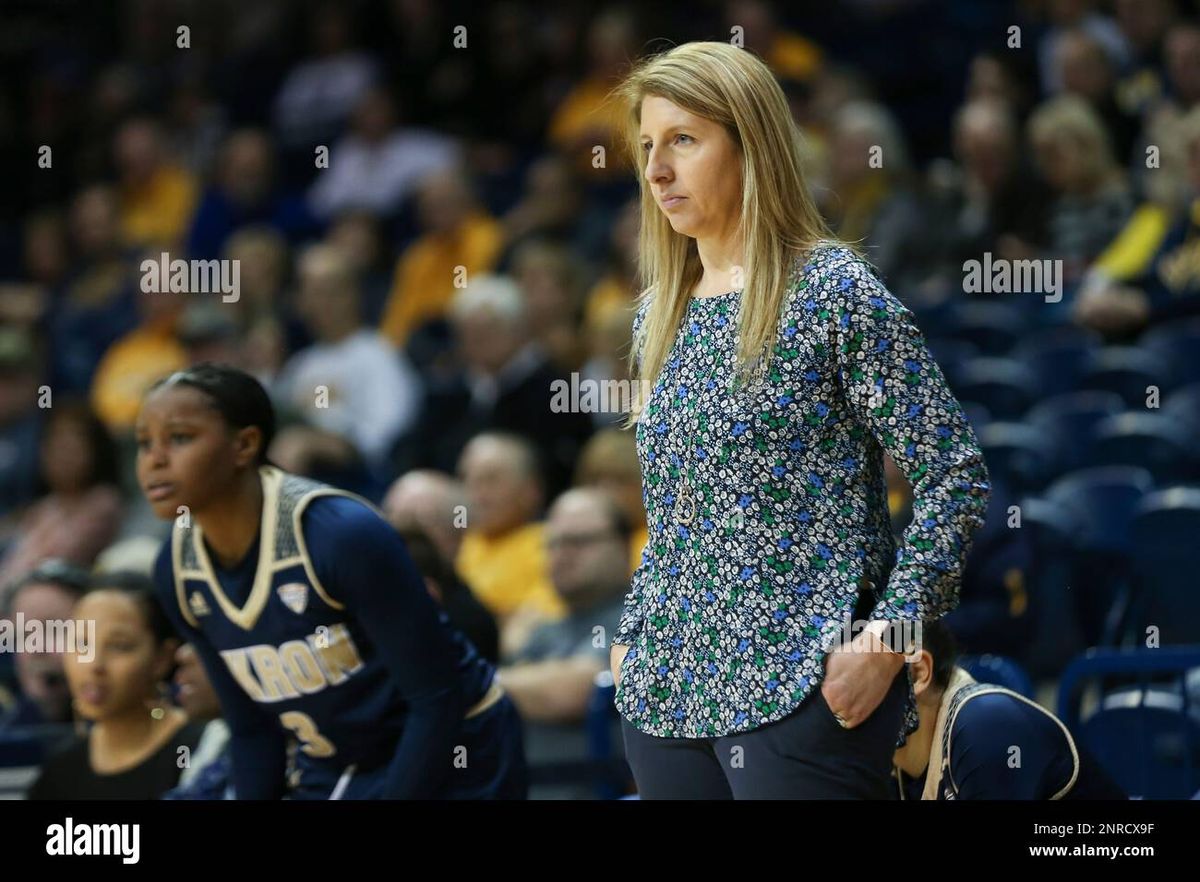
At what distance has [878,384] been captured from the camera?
198 centimetres

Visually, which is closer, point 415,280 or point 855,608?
point 855,608

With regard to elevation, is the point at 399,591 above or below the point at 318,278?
below

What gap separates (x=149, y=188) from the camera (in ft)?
27.4

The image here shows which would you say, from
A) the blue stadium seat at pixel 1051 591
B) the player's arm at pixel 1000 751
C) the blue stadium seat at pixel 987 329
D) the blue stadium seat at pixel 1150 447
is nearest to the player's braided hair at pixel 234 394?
the player's arm at pixel 1000 751

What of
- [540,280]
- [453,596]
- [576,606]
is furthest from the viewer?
[540,280]

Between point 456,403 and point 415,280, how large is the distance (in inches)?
58.9

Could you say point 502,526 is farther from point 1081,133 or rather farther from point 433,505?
point 1081,133

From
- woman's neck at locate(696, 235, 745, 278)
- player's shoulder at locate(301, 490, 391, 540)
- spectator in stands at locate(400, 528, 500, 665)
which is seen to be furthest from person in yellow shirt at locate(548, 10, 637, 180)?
woman's neck at locate(696, 235, 745, 278)

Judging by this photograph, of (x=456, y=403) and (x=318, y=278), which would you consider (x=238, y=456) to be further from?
(x=318, y=278)

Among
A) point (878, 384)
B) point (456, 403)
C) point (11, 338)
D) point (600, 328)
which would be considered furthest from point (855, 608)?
point (11, 338)

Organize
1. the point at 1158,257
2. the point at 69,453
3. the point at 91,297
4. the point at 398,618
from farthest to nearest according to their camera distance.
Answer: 1. the point at 91,297
2. the point at 1158,257
3. the point at 69,453
4. the point at 398,618

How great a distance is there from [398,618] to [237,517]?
305 mm

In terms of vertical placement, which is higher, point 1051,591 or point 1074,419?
point 1074,419

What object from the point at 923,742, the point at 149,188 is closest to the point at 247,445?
the point at 923,742
